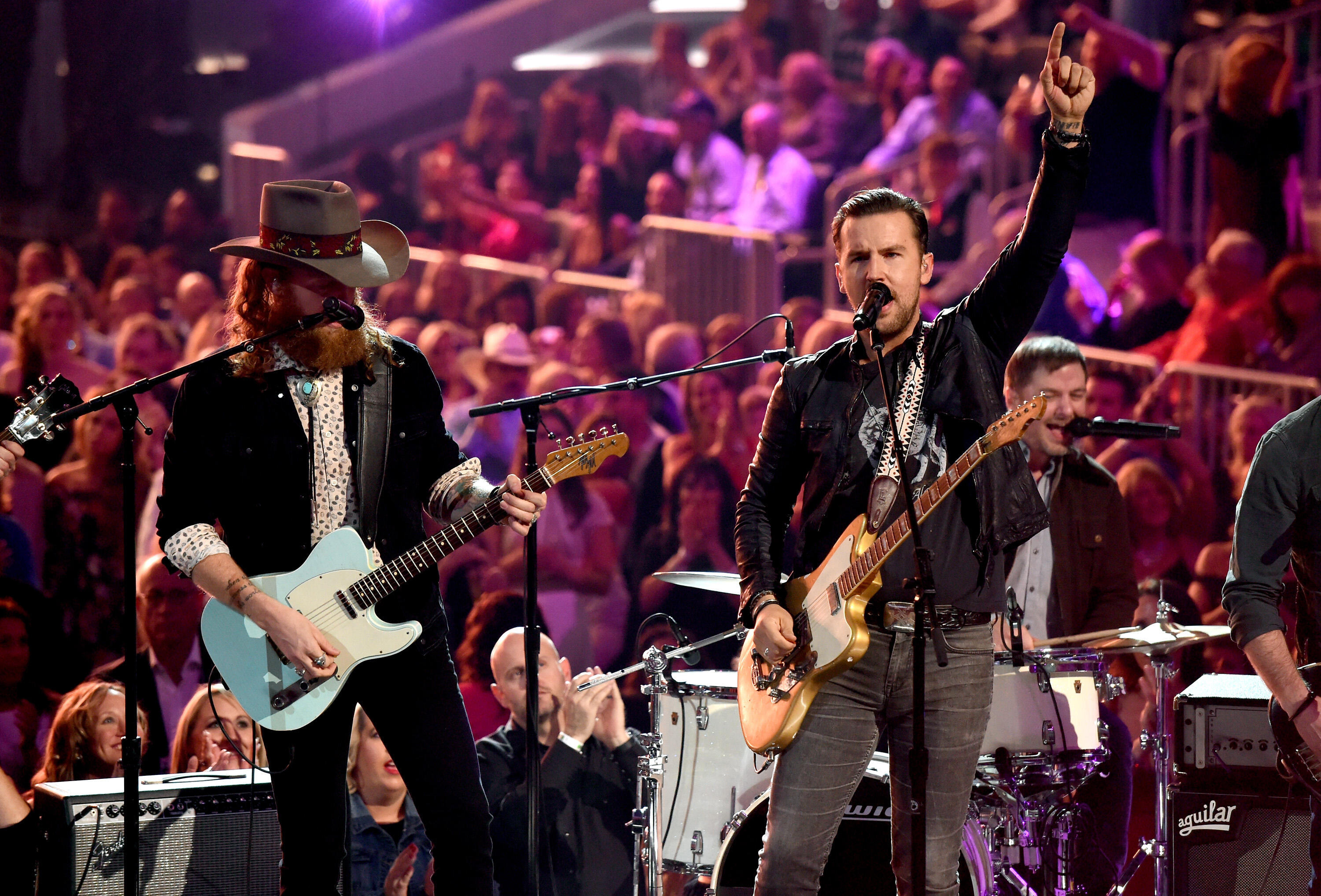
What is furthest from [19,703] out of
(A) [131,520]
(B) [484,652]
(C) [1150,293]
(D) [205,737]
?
(C) [1150,293]

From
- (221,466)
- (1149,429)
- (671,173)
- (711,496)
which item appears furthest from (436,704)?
(671,173)

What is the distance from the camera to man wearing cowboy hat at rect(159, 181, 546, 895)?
3207 mm

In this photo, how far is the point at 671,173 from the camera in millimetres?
11156

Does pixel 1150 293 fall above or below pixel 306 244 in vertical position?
below

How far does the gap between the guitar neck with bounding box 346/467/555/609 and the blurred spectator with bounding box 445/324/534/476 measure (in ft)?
12.4

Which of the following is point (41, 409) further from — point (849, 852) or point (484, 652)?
point (849, 852)

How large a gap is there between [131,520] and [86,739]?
152cm

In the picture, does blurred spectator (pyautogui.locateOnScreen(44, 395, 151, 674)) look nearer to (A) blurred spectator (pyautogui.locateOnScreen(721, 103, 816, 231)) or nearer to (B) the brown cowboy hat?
(B) the brown cowboy hat

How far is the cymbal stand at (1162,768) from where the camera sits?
4.12 m

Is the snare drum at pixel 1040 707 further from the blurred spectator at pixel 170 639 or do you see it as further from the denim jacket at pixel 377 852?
the blurred spectator at pixel 170 639

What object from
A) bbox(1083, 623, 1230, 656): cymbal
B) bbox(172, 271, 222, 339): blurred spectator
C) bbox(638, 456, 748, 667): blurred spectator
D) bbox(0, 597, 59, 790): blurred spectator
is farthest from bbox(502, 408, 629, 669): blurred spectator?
bbox(172, 271, 222, 339): blurred spectator

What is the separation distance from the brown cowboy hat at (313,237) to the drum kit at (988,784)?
1.41 metres

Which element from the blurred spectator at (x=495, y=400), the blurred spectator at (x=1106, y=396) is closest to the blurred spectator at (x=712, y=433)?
the blurred spectator at (x=495, y=400)

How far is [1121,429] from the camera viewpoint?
4164 millimetres
